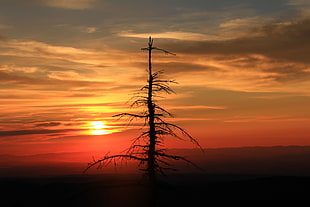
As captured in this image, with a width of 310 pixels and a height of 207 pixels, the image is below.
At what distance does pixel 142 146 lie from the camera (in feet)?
87.4

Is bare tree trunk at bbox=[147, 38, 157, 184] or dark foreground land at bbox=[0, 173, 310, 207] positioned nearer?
bare tree trunk at bbox=[147, 38, 157, 184]

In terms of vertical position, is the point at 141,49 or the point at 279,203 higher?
the point at 141,49

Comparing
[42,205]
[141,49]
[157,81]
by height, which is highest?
[141,49]

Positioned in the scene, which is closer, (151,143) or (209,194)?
(151,143)

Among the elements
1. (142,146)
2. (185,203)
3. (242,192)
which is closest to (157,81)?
(142,146)

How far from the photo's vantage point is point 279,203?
1746 inches

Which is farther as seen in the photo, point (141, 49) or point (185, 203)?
point (185, 203)

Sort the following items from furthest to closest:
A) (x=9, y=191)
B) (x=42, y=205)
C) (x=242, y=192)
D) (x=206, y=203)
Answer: (x=9, y=191) → (x=42, y=205) → (x=242, y=192) → (x=206, y=203)

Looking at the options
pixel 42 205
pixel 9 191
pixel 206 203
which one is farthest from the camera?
pixel 9 191

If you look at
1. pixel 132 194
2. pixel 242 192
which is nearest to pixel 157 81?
pixel 132 194

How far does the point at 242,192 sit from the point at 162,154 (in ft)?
88.5

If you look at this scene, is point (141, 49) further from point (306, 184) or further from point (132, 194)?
point (306, 184)

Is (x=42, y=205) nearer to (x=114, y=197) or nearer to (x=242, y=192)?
(x=114, y=197)

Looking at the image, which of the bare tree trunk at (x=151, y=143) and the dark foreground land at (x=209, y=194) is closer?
the bare tree trunk at (x=151, y=143)
